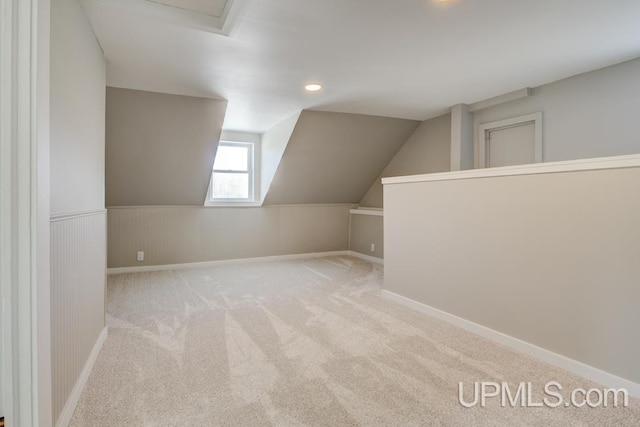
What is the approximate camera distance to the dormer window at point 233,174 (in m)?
5.77

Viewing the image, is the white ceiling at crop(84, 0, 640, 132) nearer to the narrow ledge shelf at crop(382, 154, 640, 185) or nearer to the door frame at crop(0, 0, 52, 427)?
the narrow ledge shelf at crop(382, 154, 640, 185)

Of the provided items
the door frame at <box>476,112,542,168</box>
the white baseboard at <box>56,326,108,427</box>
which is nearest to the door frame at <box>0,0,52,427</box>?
the white baseboard at <box>56,326,108,427</box>

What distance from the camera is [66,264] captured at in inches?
65.6

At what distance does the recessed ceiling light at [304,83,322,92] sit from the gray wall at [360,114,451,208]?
210 cm

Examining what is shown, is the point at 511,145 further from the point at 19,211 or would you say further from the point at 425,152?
the point at 19,211

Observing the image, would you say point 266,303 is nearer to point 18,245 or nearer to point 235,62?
point 235,62

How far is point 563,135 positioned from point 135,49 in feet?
13.4

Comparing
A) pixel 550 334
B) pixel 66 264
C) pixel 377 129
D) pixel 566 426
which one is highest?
pixel 377 129

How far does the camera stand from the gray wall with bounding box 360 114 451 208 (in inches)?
187

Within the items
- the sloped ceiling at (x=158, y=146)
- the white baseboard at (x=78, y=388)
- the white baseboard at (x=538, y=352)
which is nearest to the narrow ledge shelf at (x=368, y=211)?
the white baseboard at (x=538, y=352)

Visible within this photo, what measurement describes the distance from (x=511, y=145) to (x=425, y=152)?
131 cm

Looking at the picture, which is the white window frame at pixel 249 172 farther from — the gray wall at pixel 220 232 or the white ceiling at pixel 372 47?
the white ceiling at pixel 372 47

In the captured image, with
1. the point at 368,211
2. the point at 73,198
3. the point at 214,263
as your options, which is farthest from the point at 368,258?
the point at 73,198

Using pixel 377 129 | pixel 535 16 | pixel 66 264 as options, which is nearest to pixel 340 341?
pixel 66 264
